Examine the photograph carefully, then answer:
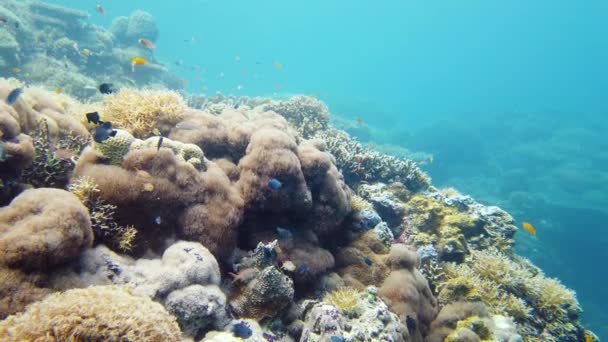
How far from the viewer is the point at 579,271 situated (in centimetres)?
2153

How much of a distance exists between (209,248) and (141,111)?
301 centimetres

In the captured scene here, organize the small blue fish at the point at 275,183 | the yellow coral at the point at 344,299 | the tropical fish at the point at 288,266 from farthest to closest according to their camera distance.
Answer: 1. the tropical fish at the point at 288,266
2. the small blue fish at the point at 275,183
3. the yellow coral at the point at 344,299

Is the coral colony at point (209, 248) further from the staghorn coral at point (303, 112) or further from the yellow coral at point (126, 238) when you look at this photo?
the staghorn coral at point (303, 112)

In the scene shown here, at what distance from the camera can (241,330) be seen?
11.4 feet

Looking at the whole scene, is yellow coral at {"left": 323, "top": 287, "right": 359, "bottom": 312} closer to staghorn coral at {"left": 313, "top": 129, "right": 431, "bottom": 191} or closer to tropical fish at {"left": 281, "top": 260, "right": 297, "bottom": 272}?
tropical fish at {"left": 281, "top": 260, "right": 297, "bottom": 272}

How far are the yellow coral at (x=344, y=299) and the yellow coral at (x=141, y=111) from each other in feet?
13.0

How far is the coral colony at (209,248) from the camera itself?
2.92 meters

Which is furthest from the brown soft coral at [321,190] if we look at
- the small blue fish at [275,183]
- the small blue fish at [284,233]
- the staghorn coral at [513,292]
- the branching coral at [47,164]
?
the branching coral at [47,164]

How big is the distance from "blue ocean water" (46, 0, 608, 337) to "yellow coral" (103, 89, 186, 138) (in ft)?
39.5

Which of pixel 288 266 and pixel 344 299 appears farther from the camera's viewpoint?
pixel 288 266

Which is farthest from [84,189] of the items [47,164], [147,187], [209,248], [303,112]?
[303,112]

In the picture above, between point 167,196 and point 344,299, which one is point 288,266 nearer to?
point 344,299

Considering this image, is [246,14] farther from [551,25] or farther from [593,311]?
[593,311]

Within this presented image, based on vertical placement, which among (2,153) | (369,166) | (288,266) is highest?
(369,166)
